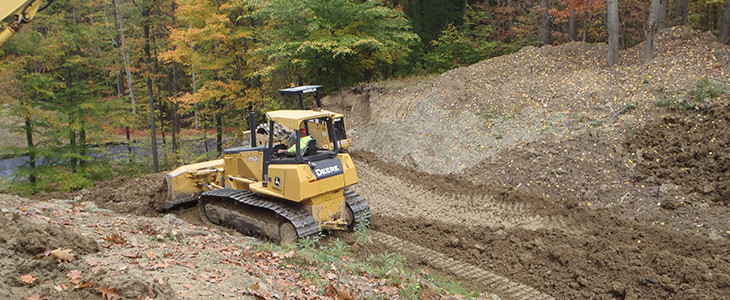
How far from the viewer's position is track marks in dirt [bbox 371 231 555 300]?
707 cm

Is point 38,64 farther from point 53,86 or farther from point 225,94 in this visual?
point 225,94

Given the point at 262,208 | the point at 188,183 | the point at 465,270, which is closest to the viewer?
the point at 465,270

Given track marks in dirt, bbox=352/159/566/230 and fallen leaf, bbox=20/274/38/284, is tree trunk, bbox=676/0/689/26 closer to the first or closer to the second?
track marks in dirt, bbox=352/159/566/230

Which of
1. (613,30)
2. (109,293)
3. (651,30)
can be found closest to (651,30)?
(651,30)

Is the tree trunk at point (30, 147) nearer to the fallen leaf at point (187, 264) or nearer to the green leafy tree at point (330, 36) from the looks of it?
the green leafy tree at point (330, 36)

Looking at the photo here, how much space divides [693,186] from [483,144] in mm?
5263

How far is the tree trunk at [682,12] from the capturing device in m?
17.6

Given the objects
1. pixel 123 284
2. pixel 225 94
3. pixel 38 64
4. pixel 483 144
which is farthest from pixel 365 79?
pixel 123 284

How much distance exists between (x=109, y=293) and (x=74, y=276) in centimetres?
54

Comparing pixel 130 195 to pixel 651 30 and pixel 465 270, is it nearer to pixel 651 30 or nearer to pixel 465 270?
pixel 465 270

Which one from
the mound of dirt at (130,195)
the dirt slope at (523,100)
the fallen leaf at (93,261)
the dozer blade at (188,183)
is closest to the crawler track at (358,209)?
the dozer blade at (188,183)

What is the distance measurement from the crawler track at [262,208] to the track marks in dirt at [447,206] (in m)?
3.02

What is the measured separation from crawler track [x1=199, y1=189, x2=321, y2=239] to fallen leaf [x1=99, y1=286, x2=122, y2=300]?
13.2 feet

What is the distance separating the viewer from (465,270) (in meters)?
7.81
